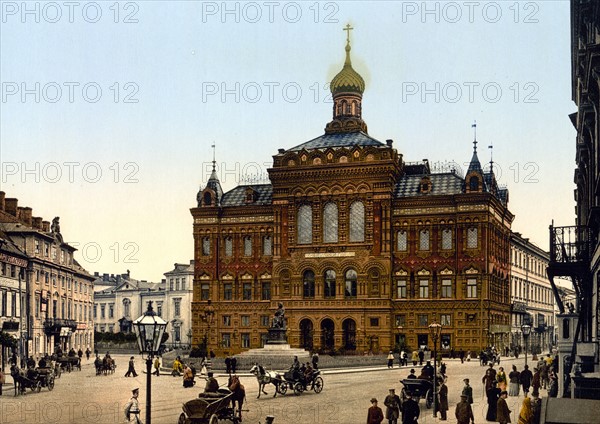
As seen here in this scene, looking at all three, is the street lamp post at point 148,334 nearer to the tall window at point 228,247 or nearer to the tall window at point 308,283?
the tall window at point 308,283

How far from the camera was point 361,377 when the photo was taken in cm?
4819

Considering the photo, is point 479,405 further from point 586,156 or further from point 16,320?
point 16,320

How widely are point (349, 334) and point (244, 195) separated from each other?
1892 centimetres

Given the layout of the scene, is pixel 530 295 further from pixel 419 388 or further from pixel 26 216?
pixel 419 388

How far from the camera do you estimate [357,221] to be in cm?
7800

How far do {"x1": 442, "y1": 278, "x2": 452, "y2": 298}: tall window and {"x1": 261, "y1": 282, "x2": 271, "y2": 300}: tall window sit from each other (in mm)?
17003

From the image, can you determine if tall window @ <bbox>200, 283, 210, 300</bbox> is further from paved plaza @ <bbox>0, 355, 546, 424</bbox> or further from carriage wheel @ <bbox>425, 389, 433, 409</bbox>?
carriage wheel @ <bbox>425, 389, 433, 409</bbox>

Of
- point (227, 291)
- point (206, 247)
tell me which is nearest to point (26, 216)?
point (206, 247)

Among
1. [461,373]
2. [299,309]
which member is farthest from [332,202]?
[461,373]

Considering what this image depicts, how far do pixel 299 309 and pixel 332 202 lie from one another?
10450mm

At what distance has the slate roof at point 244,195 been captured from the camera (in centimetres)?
8469

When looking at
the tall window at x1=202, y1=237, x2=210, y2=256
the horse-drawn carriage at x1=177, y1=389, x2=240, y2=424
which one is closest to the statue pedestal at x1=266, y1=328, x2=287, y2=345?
the tall window at x1=202, y1=237, x2=210, y2=256

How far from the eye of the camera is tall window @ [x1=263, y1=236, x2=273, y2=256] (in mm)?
82250

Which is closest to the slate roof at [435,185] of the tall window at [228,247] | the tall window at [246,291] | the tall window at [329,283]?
the tall window at [329,283]
